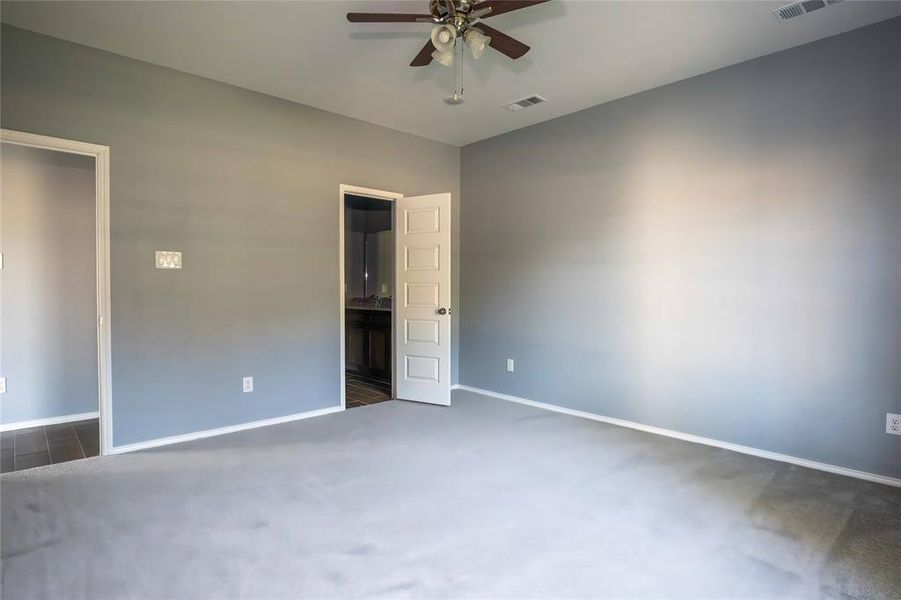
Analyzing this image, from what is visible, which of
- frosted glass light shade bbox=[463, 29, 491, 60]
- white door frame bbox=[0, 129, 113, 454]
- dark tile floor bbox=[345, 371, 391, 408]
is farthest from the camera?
dark tile floor bbox=[345, 371, 391, 408]

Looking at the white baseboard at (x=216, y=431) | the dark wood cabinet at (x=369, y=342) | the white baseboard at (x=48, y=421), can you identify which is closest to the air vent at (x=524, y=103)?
the dark wood cabinet at (x=369, y=342)

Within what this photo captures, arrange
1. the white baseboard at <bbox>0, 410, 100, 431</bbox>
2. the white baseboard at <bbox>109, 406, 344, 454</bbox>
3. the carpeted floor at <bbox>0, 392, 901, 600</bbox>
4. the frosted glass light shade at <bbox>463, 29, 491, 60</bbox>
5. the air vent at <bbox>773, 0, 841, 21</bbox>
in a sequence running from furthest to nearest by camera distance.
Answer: the white baseboard at <bbox>0, 410, 100, 431</bbox>
the white baseboard at <bbox>109, 406, 344, 454</bbox>
the air vent at <bbox>773, 0, 841, 21</bbox>
the frosted glass light shade at <bbox>463, 29, 491, 60</bbox>
the carpeted floor at <bbox>0, 392, 901, 600</bbox>

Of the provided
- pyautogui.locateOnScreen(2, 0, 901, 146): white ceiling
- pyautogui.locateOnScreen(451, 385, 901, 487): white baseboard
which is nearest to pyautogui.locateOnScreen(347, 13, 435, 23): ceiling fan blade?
pyautogui.locateOnScreen(2, 0, 901, 146): white ceiling

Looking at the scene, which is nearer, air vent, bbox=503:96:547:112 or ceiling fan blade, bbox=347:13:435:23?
ceiling fan blade, bbox=347:13:435:23

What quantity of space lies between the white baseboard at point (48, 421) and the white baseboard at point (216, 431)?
1100mm

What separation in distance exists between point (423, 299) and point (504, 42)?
8.90ft

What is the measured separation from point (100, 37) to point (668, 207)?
4247 mm

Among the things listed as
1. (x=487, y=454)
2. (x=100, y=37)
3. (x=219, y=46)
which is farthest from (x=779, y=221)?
(x=100, y=37)

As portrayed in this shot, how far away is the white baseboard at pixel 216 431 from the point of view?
3262mm

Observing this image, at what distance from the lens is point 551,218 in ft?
14.8

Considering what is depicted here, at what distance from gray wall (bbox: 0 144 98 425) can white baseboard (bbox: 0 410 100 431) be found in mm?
31

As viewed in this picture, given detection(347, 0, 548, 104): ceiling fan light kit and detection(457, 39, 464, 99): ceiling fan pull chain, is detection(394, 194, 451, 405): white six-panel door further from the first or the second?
detection(347, 0, 548, 104): ceiling fan light kit

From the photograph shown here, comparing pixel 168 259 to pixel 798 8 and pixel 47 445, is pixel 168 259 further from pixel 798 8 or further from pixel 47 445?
pixel 798 8

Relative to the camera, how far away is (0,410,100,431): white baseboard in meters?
3.88
